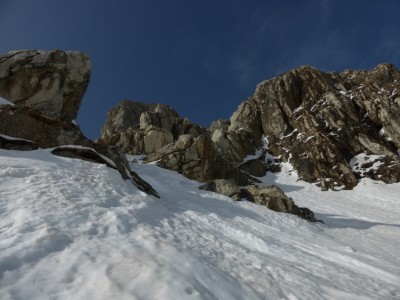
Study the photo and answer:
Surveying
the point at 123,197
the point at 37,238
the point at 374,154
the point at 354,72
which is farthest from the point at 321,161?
the point at 37,238

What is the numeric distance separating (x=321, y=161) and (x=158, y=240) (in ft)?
166

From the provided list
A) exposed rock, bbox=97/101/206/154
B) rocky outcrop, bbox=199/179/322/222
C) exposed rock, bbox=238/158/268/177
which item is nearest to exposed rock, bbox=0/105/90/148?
rocky outcrop, bbox=199/179/322/222

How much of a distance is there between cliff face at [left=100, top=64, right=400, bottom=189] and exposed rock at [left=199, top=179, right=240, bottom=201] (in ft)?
39.0

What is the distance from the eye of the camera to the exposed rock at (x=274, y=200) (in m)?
25.0

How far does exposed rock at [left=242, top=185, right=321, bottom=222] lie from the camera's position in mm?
25047

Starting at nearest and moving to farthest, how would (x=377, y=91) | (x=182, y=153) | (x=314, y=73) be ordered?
(x=182, y=153), (x=377, y=91), (x=314, y=73)

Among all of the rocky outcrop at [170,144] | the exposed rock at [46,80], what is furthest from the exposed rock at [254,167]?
the exposed rock at [46,80]

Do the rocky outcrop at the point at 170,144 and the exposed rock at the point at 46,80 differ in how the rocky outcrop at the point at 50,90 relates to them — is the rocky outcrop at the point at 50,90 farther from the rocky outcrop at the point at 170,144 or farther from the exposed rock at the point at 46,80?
the rocky outcrop at the point at 170,144

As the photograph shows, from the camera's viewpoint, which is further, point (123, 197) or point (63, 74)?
point (63, 74)

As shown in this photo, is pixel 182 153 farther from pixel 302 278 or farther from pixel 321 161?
pixel 302 278

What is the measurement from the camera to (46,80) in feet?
94.0

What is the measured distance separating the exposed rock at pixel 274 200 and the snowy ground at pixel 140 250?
6170 millimetres

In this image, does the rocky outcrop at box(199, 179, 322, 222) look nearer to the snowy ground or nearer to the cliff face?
the snowy ground

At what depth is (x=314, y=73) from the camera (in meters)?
75.7
